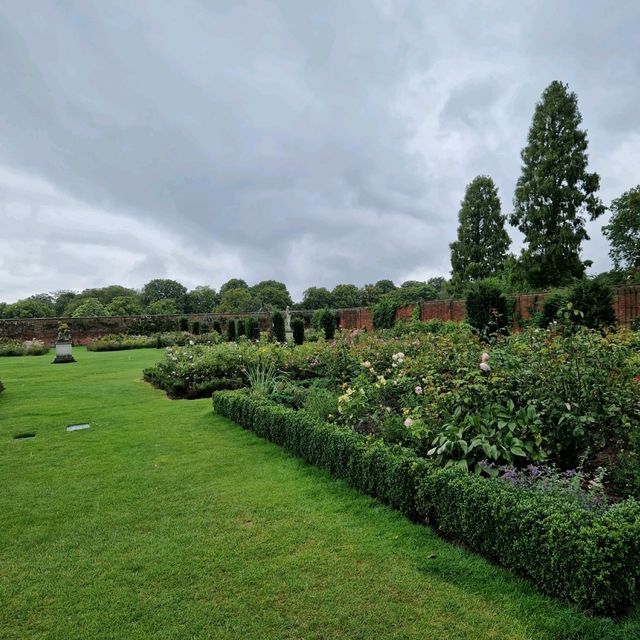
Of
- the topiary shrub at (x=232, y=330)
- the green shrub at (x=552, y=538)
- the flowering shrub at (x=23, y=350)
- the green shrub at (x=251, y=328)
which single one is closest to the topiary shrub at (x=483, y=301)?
the green shrub at (x=552, y=538)

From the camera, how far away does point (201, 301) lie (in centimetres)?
6962

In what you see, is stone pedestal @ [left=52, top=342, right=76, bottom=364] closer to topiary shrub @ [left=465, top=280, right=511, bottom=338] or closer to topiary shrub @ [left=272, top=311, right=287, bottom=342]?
topiary shrub @ [left=272, top=311, right=287, bottom=342]

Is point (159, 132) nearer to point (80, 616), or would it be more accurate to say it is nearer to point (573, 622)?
point (80, 616)

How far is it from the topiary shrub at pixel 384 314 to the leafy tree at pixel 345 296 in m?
43.8

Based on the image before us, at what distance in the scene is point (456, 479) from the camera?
8.68ft

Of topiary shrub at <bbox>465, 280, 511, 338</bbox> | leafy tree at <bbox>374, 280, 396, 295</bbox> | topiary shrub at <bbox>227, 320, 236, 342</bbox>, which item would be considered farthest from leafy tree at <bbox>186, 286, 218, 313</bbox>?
topiary shrub at <bbox>465, 280, 511, 338</bbox>

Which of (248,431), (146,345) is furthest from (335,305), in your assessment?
(248,431)

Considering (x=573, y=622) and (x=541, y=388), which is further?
(x=541, y=388)

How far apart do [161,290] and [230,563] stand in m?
75.2

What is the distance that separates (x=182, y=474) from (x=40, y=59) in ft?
24.4

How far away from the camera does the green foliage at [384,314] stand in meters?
20.3

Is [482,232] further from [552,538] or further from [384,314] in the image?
[552,538]

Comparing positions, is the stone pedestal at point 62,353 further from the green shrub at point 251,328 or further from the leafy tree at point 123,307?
the leafy tree at point 123,307

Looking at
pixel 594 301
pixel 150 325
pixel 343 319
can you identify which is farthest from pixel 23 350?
pixel 594 301
